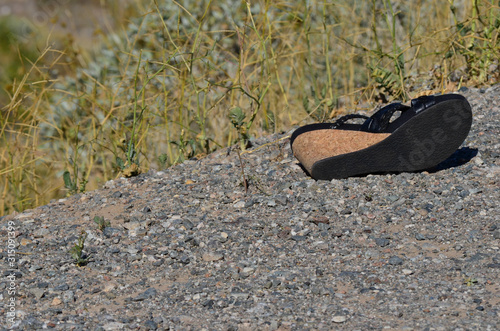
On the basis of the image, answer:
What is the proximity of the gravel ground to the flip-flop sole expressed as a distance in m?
0.05

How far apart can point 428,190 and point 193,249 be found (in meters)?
0.98

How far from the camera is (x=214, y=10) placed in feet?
16.5

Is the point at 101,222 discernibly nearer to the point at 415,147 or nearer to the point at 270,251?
the point at 270,251

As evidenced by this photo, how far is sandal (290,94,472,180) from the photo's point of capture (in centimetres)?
243

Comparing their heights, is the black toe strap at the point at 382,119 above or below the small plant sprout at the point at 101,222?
above

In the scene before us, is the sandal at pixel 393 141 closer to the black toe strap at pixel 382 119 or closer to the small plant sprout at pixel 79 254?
the black toe strap at pixel 382 119

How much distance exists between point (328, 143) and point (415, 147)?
1.21 ft

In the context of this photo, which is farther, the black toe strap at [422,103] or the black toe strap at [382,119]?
the black toe strap at [382,119]

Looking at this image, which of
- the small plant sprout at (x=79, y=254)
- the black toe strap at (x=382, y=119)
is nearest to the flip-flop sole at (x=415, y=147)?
the black toe strap at (x=382, y=119)

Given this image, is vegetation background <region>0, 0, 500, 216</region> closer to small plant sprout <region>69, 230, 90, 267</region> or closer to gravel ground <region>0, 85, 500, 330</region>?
gravel ground <region>0, 85, 500, 330</region>

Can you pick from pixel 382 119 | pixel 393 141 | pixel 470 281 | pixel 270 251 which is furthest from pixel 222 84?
pixel 470 281

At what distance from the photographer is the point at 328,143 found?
2.63 meters

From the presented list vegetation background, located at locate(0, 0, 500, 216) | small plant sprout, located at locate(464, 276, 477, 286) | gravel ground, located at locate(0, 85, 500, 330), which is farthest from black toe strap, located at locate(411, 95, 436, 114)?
small plant sprout, located at locate(464, 276, 477, 286)

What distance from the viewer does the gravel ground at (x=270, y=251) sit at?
5.92 ft
